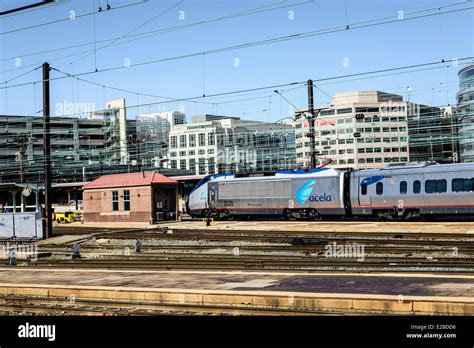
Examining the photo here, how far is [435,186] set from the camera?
36.4 metres

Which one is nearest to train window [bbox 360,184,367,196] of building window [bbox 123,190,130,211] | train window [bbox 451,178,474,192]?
train window [bbox 451,178,474,192]

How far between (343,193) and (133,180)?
1836cm

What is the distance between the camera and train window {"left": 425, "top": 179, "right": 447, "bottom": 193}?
1417 inches

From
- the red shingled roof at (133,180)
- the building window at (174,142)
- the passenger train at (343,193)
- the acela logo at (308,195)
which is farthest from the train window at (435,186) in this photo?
the building window at (174,142)

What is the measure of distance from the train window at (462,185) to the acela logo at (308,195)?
917 cm

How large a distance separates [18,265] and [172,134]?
14935cm

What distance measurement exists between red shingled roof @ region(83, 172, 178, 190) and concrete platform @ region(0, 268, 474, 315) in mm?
26477

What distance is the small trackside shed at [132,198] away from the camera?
48.4 metres

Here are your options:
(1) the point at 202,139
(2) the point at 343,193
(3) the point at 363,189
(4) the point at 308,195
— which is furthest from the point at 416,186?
(1) the point at 202,139
